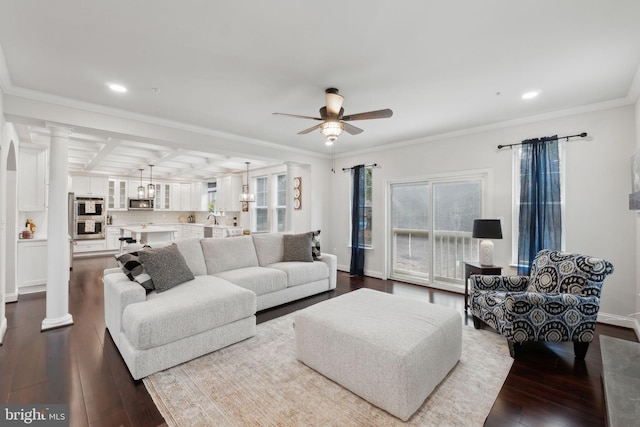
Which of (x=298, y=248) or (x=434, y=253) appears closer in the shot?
(x=298, y=248)

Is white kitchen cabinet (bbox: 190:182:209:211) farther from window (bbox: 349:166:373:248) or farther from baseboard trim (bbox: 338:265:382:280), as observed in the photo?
window (bbox: 349:166:373:248)

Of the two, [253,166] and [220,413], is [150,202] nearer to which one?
[253,166]

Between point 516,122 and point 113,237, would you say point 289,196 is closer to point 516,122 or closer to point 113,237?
point 516,122

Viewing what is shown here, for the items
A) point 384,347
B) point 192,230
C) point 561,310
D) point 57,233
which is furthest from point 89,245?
point 561,310

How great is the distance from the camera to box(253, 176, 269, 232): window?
26.3 ft

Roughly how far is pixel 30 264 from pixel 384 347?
5818 millimetres

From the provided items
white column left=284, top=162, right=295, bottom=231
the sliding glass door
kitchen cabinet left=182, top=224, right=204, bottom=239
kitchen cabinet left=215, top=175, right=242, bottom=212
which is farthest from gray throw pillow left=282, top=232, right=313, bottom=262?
kitchen cabinet left=182, top=224, right=204, bottom=239

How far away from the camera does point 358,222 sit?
5898 millimetres

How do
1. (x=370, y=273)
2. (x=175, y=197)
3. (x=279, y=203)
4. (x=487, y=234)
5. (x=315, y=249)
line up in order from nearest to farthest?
(x=487, y=234) → (x=315, y=249) → (x=370, y=273) → (x=279, y=203) → (x=175, y=197)

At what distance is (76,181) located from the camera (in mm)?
7816

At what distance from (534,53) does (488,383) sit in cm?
273

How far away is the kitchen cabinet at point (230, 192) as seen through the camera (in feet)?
27.5

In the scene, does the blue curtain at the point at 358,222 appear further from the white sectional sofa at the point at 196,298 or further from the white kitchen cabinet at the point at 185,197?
the white kitchen cabinet at the point at 185,197

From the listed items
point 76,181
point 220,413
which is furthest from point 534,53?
point 76,181
